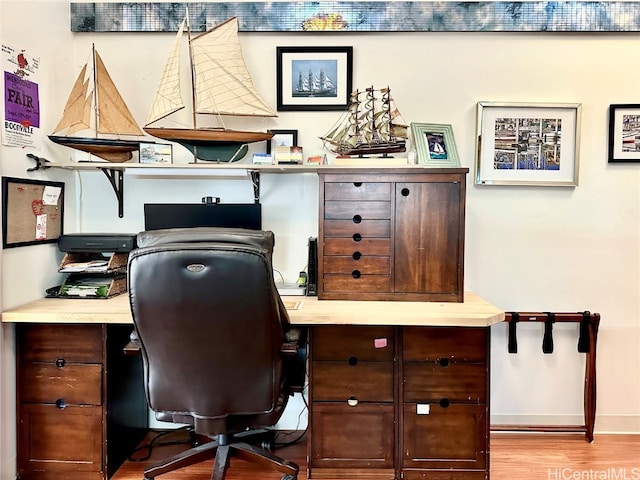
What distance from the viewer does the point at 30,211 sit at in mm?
2000

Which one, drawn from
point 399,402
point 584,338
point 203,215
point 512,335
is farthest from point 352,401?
point 584,338

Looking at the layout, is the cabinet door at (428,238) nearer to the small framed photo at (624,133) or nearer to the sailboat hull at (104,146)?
the small framed photo at (624,133)

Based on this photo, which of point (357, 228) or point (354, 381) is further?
point (357, 228)

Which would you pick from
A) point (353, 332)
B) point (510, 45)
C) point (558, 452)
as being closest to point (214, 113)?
point (353, 332)

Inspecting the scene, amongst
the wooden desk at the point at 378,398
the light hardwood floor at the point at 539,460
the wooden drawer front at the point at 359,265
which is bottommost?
the light hardwood floor at the point at 539,460

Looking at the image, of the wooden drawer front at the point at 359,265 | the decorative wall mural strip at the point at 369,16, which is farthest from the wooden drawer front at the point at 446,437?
the decorative wall mural strip at the point at 369,16

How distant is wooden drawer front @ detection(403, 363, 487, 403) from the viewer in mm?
1833

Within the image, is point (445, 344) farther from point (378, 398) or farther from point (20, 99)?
point (20, 99)

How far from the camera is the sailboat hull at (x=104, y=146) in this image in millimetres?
2057

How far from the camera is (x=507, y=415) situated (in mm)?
2402

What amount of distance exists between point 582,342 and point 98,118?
2.73m

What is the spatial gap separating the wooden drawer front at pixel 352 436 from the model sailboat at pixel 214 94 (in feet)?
4.25

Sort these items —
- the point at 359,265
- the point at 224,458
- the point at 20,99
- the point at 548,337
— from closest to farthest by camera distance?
the point at 224,458, the point at 20,99, the point at 359,265, the point at 548,337

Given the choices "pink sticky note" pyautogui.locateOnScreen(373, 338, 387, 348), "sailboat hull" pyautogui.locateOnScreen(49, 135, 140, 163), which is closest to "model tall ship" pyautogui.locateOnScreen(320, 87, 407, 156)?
"pink sticky note" pyautogui.locateOnScreen(373, 338, 387, 348)
